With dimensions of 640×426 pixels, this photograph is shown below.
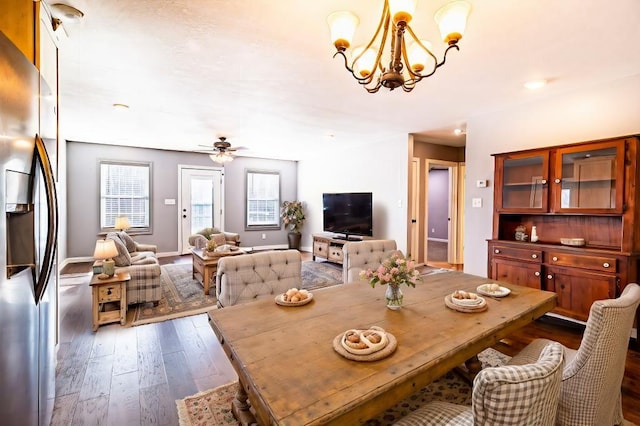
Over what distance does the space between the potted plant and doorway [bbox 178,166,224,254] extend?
1.63 m

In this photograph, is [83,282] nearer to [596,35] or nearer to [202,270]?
[202,270]

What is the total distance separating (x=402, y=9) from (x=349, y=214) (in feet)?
15.7

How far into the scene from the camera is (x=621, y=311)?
1238 millimetres

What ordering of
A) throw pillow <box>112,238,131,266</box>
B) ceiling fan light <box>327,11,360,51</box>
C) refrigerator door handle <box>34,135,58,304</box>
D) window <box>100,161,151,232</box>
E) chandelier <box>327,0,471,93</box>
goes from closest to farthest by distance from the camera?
refrigerator door handle <box>34,135,58,304</box>
chandelier <box>327,0,471,93</box>
ceiling fan light <box>327,11,360,51</box>
throw pillow <box>112,238,131,266</box>
window <box>100,161,151,232</box>

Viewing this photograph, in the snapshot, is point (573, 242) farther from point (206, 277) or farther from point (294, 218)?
point (294, 218)

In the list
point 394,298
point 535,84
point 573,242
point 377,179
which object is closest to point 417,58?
point 394,298

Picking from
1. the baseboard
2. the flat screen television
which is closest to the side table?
the flat screen television

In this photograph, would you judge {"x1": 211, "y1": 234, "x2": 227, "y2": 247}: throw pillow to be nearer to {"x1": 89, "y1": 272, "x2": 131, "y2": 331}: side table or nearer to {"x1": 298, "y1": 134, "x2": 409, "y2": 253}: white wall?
{"x1": 89, "y1": 272, "x2": 131, "y2": 331}: side table

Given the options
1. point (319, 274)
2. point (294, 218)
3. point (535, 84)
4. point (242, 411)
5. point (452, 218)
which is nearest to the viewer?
point (242, 411)

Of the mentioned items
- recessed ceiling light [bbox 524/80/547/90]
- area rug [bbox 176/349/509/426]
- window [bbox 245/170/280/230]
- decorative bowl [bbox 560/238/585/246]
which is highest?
recessed ceiling light [bbox 524/80/547/90]

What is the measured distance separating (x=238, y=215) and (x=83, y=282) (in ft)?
12.1

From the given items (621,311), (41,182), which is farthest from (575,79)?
(41,182)

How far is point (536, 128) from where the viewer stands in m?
3.56

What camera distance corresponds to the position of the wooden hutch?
2.69 metres
